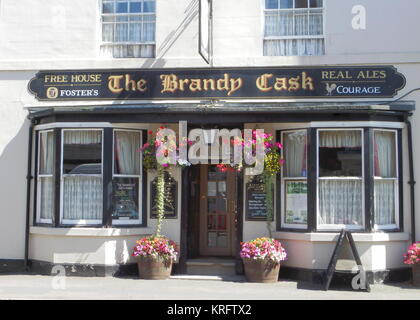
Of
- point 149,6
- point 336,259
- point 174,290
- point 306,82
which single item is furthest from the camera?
point 149,6

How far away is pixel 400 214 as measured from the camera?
1088 cm

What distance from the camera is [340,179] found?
1078 cm

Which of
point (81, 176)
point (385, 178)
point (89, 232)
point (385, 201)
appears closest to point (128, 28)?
point (81, 176)

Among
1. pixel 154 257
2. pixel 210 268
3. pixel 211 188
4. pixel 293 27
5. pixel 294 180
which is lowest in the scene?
pixel 210 268

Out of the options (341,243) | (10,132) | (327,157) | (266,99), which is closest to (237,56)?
(266,99)

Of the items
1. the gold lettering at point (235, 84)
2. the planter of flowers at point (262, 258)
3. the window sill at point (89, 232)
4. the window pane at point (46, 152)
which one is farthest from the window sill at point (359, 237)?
the window pane at point (46, 152)

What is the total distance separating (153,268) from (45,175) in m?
3.04

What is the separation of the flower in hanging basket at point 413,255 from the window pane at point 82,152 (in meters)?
6.16

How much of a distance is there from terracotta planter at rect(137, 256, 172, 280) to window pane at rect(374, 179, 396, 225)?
416 cm

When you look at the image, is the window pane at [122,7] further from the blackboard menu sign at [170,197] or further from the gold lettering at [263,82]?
the blackboard menu sign at [170,197]

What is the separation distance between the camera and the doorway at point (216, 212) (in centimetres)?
1239

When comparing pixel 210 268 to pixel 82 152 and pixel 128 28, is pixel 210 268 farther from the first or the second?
pixel 128 28
